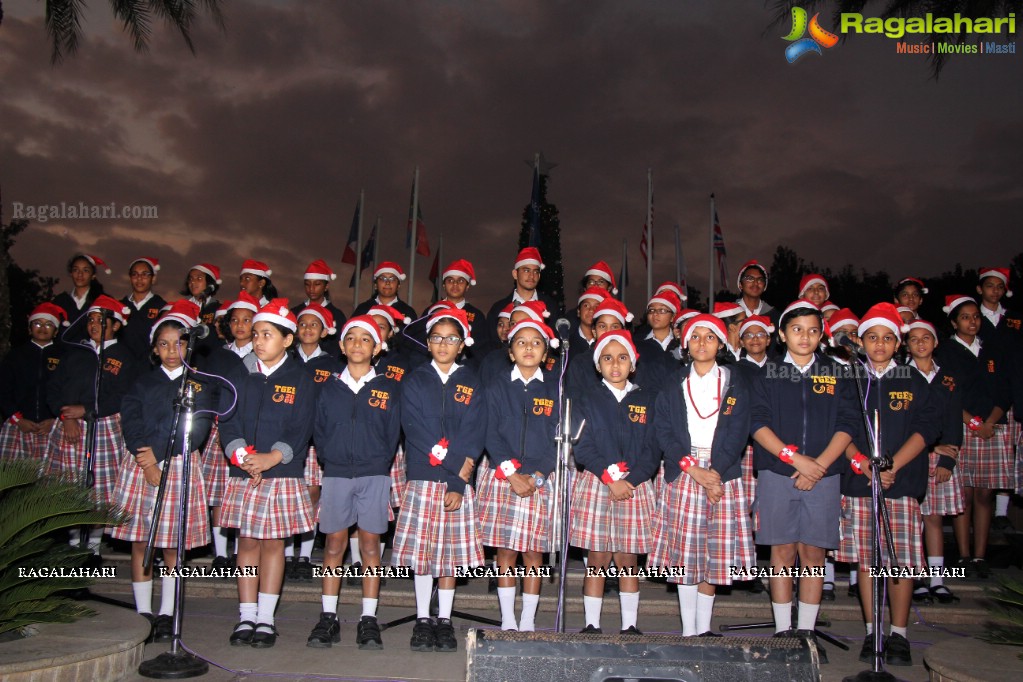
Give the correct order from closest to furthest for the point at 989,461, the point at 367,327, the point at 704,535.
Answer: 1. the point at 704,535
2. the point at 367,327
3. the point at 989,461

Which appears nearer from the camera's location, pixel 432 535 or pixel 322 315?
pixel 432 535

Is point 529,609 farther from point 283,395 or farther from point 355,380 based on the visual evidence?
point 283,395

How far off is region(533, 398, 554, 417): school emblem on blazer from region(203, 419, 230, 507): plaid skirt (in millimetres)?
2766

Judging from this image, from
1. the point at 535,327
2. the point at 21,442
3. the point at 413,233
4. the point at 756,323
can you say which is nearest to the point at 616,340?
the point at 535,327

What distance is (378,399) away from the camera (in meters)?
5.20


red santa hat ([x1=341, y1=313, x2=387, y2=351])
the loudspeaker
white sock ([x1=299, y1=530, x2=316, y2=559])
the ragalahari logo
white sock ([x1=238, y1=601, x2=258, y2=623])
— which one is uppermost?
the ragalahari logo

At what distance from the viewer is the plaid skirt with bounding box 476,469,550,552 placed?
496 centimetres

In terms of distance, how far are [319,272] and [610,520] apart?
4.14 metres

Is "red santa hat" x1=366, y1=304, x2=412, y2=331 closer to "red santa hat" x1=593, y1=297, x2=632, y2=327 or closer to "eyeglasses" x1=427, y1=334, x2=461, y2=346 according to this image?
"eyeglasses" x1=427, y1=334, x2=461, y2=346

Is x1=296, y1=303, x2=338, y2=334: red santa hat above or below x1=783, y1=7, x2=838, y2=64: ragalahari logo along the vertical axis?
below

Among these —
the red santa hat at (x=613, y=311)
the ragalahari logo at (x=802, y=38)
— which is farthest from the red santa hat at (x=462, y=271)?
the ragalahari logo at (x=802, y=38)

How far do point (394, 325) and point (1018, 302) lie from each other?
18.9m

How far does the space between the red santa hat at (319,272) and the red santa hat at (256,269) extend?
44cm

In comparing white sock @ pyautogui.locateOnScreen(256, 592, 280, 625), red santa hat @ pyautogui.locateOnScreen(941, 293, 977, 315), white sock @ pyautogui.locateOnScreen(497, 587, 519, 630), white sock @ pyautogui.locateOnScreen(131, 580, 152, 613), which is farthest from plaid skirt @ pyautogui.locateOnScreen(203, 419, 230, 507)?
red santa hat @ pyautogui.locateOnScreen(941, 293, 977, 315)
